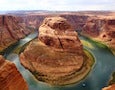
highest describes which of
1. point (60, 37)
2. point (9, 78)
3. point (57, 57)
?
point (9, 78)

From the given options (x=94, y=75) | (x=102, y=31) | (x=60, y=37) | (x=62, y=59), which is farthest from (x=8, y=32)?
(x=94, y=75)

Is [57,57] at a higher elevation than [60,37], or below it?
below

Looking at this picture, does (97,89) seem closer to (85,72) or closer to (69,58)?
(85,72)

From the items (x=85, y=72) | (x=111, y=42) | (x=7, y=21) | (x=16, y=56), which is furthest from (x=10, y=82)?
(x=7, y=21)

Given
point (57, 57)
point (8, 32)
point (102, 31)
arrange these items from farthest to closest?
point (102, 31)
point (8, 32)
point (57, 57)

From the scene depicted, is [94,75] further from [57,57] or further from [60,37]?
[60,37]

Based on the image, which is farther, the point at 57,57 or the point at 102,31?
the point at 102,31
